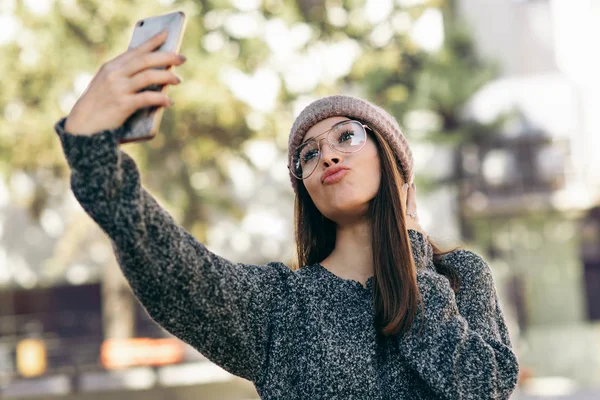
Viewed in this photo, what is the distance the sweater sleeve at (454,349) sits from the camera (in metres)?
1.62

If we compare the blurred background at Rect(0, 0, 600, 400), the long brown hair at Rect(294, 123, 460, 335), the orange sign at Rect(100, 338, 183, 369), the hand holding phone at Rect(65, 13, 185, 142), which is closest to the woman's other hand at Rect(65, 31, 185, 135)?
the hand holding phone at Rect(65, 13, 185, 142)

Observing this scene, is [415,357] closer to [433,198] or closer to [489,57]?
[489,57]

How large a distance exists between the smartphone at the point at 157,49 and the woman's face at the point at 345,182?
51 centimetres

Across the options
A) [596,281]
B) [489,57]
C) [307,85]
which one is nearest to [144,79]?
[307,85]

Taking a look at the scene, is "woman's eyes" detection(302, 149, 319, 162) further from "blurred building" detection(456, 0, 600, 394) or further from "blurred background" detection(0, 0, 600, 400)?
"blurred building" detection(456, 0, 600, 394)

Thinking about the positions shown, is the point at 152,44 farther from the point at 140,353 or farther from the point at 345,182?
the point at 140,353

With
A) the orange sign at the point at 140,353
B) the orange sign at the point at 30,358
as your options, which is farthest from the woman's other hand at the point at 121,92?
the orange sign at the point at 30,358

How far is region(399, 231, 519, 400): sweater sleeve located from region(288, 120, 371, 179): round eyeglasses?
0.31 metres

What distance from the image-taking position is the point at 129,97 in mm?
1336

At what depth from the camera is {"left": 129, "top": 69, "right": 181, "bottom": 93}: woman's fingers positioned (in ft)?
4.40

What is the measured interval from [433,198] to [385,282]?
40.8 feet

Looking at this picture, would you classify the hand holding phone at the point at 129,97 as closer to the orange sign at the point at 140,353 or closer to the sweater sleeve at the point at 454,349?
the sweater sleeve at the point at 454,349

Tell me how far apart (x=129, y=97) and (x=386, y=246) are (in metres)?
0.70

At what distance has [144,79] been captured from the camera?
1.34m
